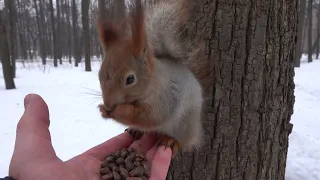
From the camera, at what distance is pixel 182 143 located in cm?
134

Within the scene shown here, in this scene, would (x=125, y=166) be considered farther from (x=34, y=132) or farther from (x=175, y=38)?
(x=175, y=38)

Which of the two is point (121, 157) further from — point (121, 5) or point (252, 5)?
point (252, 5)

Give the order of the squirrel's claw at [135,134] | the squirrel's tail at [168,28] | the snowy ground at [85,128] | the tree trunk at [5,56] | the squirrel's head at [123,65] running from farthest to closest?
the tree trunk at [5,56] → the snowy ground at [85,128] → the squirrel's claw at [135,134] → the squirrel's tail at [168,28] → the squirrel's head at [123,65]

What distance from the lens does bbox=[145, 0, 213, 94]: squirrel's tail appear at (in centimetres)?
130

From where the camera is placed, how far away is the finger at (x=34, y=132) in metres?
1.04

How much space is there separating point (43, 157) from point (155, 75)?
1.48ft

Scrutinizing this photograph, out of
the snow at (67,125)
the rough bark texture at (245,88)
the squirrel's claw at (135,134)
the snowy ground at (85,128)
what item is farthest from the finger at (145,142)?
the snow at (67,125)

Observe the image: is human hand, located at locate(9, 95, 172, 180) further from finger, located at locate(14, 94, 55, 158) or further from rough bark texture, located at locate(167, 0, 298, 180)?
rough bark texture, located at locate(167, 0, 298, 180)

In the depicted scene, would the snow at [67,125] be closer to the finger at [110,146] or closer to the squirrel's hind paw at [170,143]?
the finger at [110,146]

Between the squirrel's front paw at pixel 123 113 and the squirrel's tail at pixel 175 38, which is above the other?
the squirrel's tail at pixel 175 38

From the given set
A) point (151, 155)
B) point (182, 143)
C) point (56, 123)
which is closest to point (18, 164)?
point (151, 155)

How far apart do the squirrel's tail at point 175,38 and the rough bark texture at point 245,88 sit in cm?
4

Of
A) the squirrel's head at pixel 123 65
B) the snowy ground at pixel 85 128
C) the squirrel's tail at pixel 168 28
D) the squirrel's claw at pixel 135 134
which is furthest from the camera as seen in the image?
the snowy ground at pixel 85 128

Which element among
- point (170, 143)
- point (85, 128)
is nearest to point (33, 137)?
point (170, 143)
